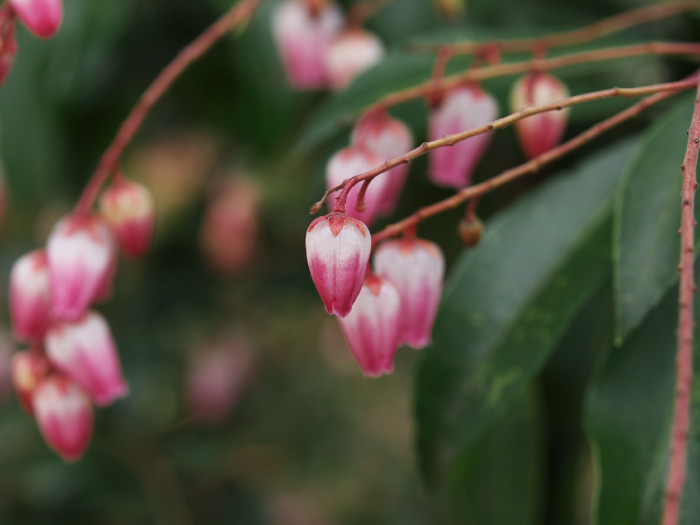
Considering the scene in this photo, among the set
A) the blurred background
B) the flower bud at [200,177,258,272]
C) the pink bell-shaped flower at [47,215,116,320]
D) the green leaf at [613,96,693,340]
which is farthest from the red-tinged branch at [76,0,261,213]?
the flower bud at [200,177,258,272]

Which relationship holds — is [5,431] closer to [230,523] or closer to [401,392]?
[230,523]

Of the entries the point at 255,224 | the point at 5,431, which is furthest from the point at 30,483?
the point at 255,224

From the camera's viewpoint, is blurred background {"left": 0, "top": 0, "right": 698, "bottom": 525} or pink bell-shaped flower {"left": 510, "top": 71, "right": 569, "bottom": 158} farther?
blurred background {"left": 0, "top": 0, "right": 698, "bottom": 525}

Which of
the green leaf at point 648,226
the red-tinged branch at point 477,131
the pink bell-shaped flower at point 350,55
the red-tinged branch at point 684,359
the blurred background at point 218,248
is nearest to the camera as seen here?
the red-tinged branch at point 684,359

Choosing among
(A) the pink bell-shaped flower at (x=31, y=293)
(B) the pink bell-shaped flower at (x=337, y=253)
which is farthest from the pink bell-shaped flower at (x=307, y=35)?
(B) the pink bell-shaped flower at (x=337, y=253)

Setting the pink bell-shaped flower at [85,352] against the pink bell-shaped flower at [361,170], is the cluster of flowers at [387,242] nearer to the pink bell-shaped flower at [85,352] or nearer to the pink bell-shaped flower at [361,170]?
the pink bell-shaped flower at [361,170]

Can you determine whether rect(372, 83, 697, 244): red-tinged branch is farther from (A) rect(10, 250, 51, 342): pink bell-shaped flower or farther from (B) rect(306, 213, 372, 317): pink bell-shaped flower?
(A) rect(10, 250, 51, 342): pink bell-shaped flower

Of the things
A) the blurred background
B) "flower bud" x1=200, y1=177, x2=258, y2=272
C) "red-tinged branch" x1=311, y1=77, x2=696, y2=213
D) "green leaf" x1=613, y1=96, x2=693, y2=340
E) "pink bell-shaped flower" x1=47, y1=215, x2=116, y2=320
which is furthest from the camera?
"flower bud" x1=200, y1=177, x2=258, y2=272

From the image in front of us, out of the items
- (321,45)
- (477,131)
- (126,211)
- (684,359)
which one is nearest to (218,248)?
(321,45)
